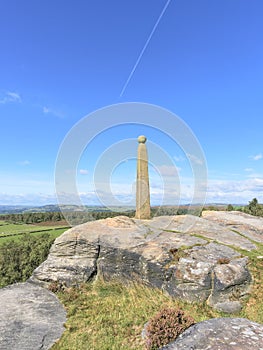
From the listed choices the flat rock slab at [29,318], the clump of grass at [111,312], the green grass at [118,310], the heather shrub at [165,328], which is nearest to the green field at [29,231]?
the flat rock slab at [29,318]

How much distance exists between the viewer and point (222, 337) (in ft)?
24.4

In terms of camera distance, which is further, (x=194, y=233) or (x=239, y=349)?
(x=194, y=233)

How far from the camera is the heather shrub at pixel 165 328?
9.58 meters

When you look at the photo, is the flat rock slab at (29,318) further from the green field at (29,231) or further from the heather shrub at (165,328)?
the green field at (29,231)

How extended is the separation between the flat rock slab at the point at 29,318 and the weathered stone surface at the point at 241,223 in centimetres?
1539

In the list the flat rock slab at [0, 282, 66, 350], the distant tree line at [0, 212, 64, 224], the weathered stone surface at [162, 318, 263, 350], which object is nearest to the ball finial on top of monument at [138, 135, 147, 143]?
the flat rock slab at [0, 282, 66, 350]

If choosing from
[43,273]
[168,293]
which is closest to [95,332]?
[168,293]

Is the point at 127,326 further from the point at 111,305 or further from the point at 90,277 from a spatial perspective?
the point at 90,277

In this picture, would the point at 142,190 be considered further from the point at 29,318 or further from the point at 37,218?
the point at 37,218

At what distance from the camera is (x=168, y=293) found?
1491 centimetres

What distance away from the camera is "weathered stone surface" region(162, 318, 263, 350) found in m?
7.04

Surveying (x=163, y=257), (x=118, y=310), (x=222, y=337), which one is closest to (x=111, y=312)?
(x=118, y=310)

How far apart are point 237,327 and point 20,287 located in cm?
1534

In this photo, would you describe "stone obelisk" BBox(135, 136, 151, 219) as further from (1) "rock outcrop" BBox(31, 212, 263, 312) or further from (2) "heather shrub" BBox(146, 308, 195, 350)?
(2) "heather shrub" BBox(146, 308, 195, 350)
